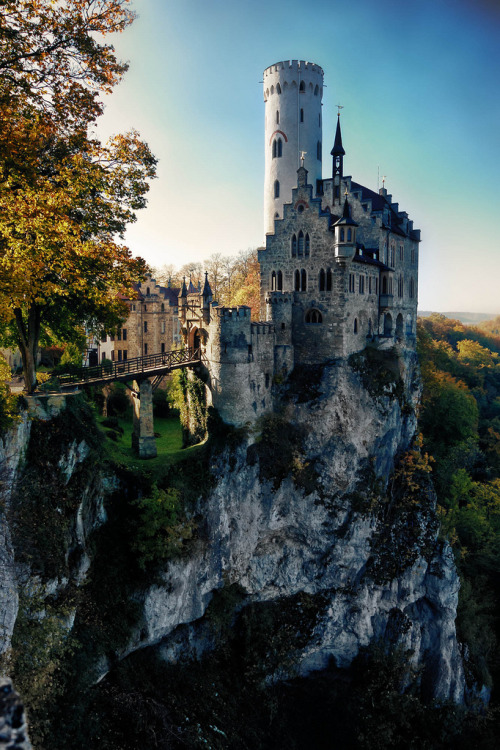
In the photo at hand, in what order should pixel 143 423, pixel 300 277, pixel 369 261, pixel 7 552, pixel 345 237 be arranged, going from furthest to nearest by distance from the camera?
pixel 369 261, pixel 300 277, pixel 345 237, pixel 143 423, pixel 7 552

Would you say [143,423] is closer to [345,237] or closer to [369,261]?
[345,237]

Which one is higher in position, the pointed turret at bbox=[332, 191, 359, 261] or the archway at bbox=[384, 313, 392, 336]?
the pointed turret at bbox=[332, 191, 359, 261]

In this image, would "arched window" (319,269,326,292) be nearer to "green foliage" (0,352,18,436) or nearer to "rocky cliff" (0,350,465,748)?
"rocky cliff" (0,350,465,748)

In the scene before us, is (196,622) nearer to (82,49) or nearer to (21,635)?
(21,635)

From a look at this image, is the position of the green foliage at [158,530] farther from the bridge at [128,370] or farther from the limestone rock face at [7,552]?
the limestone rock face at [7,552]

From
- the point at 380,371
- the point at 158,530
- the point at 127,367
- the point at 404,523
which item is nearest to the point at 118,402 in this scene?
the point at 127,367

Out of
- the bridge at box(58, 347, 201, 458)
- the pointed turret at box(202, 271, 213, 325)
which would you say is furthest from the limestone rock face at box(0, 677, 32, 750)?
the pointed turret at box(202, 271, 213, 325)

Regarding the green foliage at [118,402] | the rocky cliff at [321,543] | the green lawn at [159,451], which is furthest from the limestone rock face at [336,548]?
the green foliage at [118,402]
